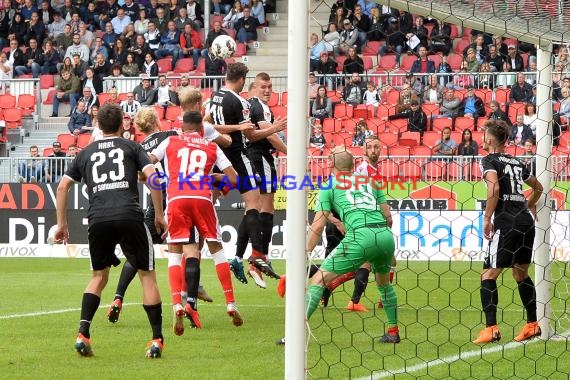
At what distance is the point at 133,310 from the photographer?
428 inches

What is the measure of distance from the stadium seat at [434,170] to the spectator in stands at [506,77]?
3.14 meters

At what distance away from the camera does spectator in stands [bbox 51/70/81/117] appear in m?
26.3

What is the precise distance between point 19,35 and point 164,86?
744 cm

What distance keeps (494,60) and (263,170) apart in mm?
6507

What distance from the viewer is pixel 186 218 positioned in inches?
352

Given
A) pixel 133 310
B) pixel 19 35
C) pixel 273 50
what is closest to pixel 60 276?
pixel 133 310

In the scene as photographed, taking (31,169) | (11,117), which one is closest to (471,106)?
(31,169)

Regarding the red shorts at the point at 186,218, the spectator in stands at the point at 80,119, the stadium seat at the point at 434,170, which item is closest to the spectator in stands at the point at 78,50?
the spectator in stands at the point at 80,119

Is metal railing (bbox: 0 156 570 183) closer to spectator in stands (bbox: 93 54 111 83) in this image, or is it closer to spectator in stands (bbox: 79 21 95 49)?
spectator in stands (bbox: 93 54 111 83)

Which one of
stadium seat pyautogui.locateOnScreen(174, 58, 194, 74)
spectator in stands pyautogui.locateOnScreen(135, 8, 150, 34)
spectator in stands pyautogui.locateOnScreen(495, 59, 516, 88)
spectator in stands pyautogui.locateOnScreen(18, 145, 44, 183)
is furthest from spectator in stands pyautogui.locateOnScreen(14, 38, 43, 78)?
spectator in stands pyautogui.locateOnScreen(495, 59, 516, 88)

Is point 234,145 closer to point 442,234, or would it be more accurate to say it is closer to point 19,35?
point 442,234

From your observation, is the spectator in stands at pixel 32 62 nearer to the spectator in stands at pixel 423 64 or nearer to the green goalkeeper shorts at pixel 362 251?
the spectator in stands at pixel 423 64

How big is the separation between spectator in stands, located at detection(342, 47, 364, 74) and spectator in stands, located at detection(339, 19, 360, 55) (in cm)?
13

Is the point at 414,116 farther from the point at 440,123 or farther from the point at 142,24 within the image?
the point at 142,24
